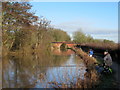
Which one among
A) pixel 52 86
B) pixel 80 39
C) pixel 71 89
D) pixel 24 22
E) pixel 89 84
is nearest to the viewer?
pixel 71 89

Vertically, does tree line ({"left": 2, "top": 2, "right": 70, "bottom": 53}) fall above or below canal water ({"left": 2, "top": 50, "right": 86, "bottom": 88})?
above

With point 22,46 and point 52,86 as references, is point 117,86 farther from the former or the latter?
point 22,46

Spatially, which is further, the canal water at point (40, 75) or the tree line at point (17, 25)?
the tree line at point (17, 25)

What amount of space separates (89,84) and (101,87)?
650 millimetres

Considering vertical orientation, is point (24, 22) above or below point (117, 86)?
above

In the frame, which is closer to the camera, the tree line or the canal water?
the canal water

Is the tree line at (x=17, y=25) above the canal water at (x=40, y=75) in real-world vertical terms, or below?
above

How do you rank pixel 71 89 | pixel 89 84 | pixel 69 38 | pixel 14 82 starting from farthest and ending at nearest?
pixel 69 38 → pixel 14 82 → pixel 89 84 → pixel 71 89

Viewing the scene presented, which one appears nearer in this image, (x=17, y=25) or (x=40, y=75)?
(x=40, y=75)

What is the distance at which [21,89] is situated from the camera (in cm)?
836

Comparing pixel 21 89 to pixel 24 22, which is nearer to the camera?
pixel 21 89

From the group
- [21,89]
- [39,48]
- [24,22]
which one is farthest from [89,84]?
[39,48]

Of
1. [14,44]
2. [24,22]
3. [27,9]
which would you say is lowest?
[14,44]

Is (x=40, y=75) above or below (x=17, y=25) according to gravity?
below
